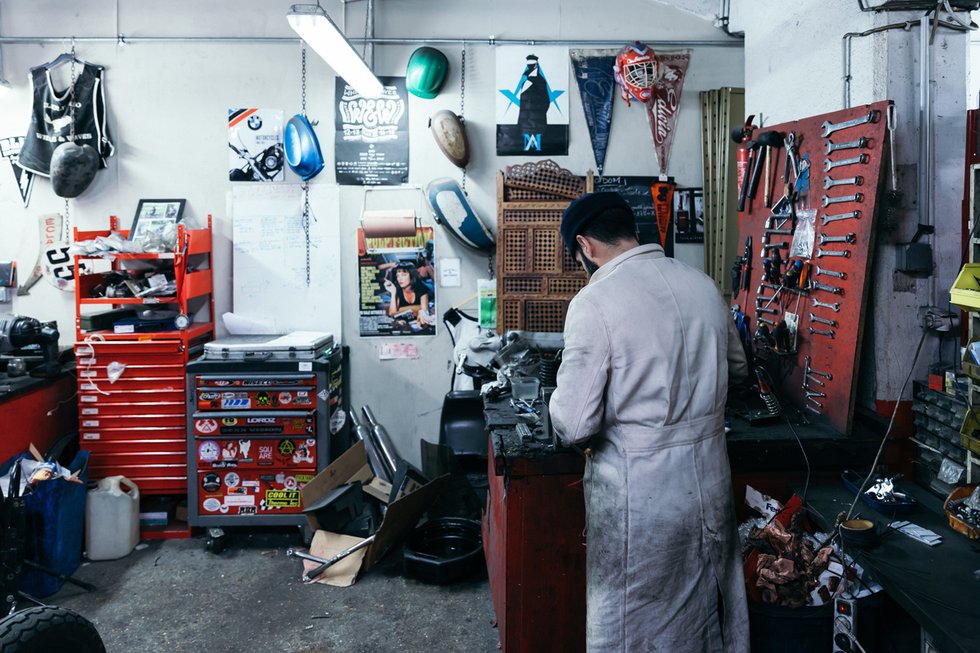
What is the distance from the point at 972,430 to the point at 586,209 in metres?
1.22

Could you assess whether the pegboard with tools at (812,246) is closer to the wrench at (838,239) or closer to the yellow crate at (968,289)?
the wrench at (838,239)

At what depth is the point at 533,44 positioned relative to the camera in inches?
176

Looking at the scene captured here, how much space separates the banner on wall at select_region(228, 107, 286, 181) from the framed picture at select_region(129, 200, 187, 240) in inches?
15.1

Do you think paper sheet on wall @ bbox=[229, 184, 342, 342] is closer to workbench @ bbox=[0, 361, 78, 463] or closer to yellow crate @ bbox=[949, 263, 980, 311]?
workbench @ bbox=[0, 361, 78, 463]

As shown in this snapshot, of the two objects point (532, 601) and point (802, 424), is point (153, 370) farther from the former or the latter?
point (802, 424)

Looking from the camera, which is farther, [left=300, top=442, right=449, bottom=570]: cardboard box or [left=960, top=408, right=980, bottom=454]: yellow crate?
[left=300, top=442, right=449, bottom=570]: cardboard box

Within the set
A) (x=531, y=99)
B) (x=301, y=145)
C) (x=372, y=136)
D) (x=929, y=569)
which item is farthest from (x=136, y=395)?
(x=929, y=569)

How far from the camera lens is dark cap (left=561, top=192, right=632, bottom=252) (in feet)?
6.92

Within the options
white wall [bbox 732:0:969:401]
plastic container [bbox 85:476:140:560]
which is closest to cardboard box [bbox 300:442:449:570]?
plastic container [bbox 85:476:140:560]

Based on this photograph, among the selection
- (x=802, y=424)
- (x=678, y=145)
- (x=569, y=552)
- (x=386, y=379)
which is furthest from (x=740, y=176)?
(x=386, y=379)

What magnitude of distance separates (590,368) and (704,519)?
0.48m

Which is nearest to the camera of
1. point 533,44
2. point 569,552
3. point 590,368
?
point 590,368

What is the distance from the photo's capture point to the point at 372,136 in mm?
4508

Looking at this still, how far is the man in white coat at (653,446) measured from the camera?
1.99 meters
